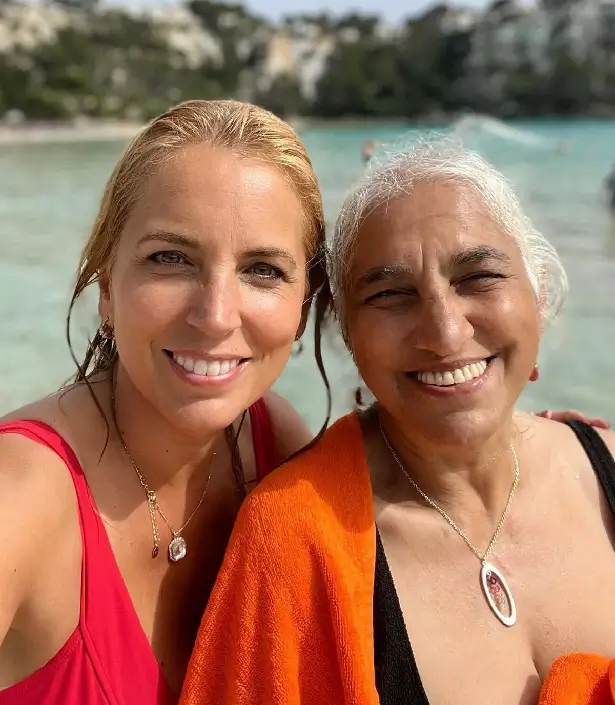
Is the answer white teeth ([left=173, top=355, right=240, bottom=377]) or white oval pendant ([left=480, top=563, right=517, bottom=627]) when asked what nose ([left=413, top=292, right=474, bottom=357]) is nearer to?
white teeth ([left=173, top=355, right=240, bottom=377])

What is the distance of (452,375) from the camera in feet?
5.35

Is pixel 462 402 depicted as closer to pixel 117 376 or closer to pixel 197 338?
pixel 197 338

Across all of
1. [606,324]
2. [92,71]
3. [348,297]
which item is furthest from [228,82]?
[348,297]

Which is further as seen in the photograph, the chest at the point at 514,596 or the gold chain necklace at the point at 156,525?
the gold chain necklace at the point at 156,525

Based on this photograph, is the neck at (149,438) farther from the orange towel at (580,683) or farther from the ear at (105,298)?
the orange towel at (580,683)

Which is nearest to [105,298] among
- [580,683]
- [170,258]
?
[170,258]

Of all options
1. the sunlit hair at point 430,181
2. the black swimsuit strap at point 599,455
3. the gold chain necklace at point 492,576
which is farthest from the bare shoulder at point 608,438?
the sunlit hair at point 430,181

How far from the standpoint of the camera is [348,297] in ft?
5.73

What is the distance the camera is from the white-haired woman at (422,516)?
4.97 ft

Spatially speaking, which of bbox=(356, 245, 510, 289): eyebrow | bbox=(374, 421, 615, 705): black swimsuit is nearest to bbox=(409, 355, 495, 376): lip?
bbox=(356, 245, 510, 289): eyebrow

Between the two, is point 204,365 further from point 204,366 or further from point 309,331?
point 309,331

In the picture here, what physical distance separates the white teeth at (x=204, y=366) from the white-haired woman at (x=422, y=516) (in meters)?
0.30

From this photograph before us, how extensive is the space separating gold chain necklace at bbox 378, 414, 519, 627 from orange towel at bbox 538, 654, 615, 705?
0.53 ft

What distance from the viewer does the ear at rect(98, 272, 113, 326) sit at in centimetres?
166
